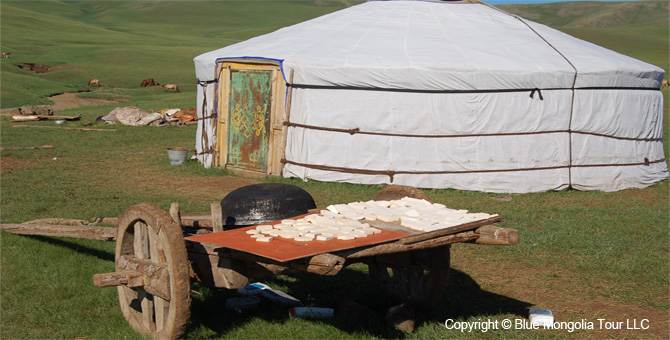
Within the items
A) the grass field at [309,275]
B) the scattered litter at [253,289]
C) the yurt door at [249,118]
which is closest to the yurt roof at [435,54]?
the yurt door at [249,118]

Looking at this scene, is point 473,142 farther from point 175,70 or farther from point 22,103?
point 175,70

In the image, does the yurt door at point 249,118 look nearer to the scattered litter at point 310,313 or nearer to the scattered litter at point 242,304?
the scattered litter at point 242,304

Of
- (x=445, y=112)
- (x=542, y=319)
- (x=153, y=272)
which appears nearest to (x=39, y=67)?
(x=445, y=112)

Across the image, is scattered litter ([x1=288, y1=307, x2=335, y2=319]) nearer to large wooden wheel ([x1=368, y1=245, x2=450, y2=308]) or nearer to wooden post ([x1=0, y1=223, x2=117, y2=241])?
large wooden wheel ([x1=368, y1=245, x2=450, y2=308])

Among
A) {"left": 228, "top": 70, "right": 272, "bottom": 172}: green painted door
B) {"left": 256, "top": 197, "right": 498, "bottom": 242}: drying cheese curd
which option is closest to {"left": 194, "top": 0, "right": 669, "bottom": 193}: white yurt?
{"left": 228, "top": 70, "right": 272, "bottom": 172}: green painted door

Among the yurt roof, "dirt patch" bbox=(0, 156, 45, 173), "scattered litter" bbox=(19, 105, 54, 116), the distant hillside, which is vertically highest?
the distant hillside

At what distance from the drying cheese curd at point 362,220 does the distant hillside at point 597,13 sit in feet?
341

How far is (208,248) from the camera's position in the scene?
356cm

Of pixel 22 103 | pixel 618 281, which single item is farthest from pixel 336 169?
pixel 22 103

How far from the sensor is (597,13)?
111m

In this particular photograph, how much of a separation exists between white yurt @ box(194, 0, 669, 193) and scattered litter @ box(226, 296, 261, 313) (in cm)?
496

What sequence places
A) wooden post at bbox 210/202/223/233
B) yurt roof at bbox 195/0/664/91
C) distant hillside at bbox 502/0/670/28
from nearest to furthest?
wooden post at bbox 210/202/223/233 → yurt roof at bbox 195/0/664/91 → distant hillside at bbox 502/0/670/28

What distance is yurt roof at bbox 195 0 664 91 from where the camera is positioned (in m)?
9.02

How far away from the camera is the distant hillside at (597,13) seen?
104m
